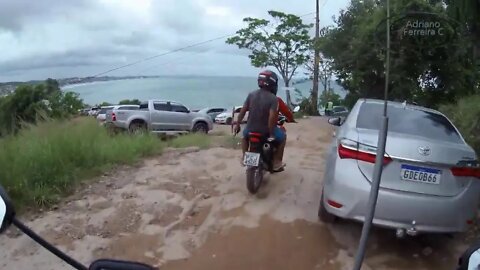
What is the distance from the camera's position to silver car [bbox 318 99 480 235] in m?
4.34

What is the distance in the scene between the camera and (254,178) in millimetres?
6359

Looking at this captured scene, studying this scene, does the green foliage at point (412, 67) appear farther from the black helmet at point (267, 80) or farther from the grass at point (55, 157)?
the grass at point (55, 157)

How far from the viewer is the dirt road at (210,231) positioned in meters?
4.86

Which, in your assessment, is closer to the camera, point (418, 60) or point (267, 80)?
point (267, 80)

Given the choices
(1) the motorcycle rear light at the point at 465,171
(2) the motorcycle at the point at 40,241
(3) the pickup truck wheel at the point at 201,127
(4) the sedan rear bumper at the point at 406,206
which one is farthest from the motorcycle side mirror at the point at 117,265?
(3) the pickup truck wheel at the point at 201,127

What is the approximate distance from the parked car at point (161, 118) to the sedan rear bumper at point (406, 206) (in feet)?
48.5

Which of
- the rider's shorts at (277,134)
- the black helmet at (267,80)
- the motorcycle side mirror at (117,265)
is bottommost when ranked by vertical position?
the rider's shorts at (277,134)

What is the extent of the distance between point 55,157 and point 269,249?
11.8ft

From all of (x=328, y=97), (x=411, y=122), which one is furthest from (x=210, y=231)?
(x=328, y=97)

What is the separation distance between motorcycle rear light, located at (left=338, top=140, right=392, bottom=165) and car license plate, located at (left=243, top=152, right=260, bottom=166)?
A: 1685 millimetres

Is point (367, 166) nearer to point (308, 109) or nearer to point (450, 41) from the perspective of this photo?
point (450, 41)

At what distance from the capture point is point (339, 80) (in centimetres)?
2016

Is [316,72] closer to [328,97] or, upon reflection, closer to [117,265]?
[328,97]

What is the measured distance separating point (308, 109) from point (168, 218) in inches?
1017
